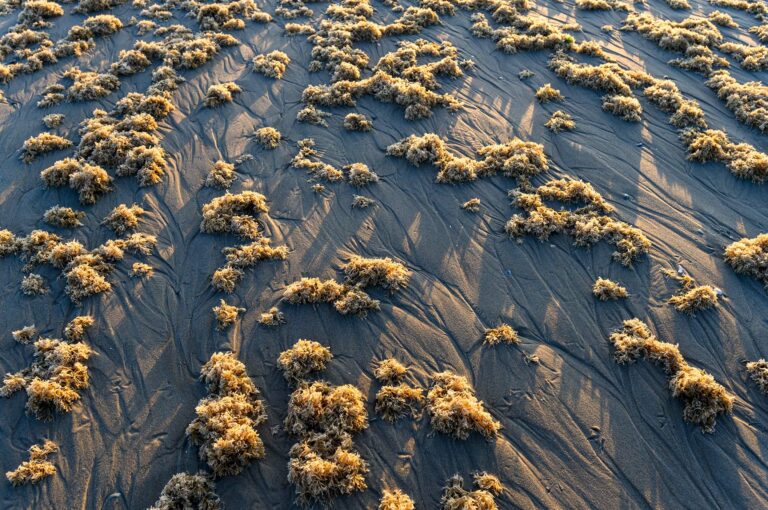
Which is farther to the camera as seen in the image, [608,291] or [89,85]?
[89,85]

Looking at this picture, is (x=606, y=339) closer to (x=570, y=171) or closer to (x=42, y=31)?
(x=570, y=171)

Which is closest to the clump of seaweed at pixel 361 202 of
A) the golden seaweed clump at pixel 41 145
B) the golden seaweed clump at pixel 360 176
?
the golden seaweed clump at pixel 360 176

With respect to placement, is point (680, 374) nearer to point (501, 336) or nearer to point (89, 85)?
point (501, 336)

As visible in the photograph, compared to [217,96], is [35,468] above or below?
below

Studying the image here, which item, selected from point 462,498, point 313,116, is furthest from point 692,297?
point 313,116

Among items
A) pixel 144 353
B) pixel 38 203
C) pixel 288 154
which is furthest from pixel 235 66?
pixel 144 353

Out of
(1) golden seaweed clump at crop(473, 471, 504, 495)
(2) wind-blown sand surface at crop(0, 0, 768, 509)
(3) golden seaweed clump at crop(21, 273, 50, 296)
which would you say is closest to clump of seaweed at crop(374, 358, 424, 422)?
(2) wind-blown sand surface at crop(0, 0, 768, 509)

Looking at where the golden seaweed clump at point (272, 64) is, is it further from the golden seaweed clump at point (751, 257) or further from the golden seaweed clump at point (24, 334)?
the golden seaweed clump at point (751, 257)
